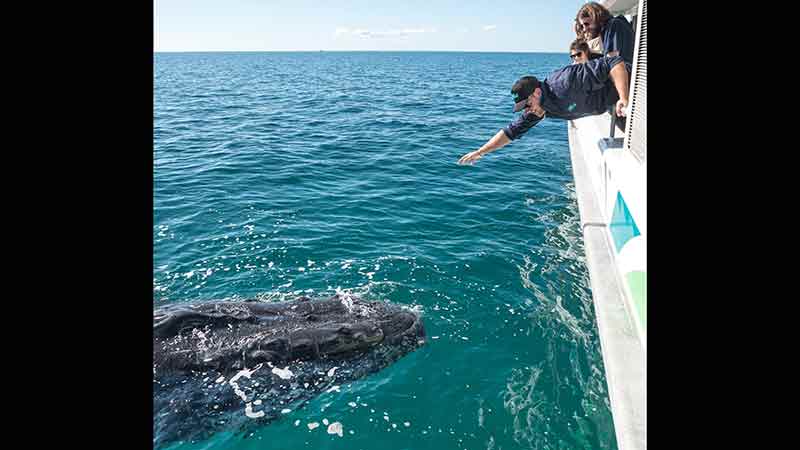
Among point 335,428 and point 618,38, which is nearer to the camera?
point 335,428

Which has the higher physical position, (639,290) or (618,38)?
(618,38)

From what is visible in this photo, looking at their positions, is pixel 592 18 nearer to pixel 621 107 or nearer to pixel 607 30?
pixel 607 30

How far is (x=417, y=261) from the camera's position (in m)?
10.7

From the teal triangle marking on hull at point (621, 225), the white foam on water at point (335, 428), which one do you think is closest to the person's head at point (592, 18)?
the teal triangle marking on hull at point (621, 225)

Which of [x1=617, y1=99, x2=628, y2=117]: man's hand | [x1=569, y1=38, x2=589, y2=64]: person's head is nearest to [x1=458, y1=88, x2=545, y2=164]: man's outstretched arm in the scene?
[x1=617, y1=99, x2=628, y2=117]: man's hand

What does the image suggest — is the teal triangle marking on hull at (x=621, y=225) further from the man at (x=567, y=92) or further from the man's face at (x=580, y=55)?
the man's face at (x=580, y=55)

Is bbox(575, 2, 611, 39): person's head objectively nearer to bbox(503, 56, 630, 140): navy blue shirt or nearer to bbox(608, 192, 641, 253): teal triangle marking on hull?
bbox(503, 56, 630, 140): navy blue shirt

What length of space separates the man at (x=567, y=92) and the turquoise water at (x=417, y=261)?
3273 millimetres

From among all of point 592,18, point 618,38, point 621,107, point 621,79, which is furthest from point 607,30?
point 621,79

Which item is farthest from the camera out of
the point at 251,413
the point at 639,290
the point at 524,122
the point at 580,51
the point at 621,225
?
the point at 621,225

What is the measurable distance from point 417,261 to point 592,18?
5.70 meters

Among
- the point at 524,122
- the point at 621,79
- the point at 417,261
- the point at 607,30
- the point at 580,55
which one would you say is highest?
the point at 607,30

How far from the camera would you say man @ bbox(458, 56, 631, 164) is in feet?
20.1
